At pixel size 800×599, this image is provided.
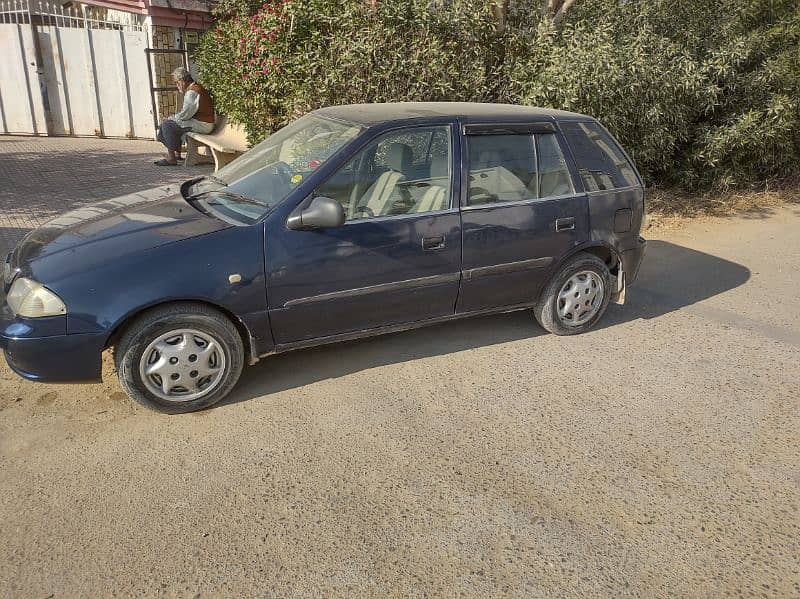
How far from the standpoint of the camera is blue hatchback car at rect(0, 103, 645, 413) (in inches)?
139

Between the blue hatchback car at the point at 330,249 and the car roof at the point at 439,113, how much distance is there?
26 mm

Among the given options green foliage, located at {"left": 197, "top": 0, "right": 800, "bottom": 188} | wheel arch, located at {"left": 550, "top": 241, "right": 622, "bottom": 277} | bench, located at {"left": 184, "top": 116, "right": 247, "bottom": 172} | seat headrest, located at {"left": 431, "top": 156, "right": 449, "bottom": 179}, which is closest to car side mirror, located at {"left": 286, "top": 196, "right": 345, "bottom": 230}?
seat headrest, located at {"left": 431, "top": 156, "right": 449, "bottom": 179}

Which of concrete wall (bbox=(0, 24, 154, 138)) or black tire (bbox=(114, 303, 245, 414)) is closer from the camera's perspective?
black tire (bbox=(114, 303, 245, 414))

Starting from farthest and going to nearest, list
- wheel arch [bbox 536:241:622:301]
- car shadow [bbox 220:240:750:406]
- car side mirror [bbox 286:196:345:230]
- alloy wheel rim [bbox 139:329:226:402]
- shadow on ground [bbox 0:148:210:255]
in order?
shadow on ground [bbox 0:148:210:255]
wheel arch [bbox 536:241:622:301]
car shadow [bbox 220:240:750:406]
car side mirror [bbox 286:196:345:230]
alloy wheel rim [bbox 139:329:226:402]

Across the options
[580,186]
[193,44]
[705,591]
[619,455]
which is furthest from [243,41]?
[705,591]

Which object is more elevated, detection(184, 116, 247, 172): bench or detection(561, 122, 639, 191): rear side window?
detection(561, 122, 639, 191): rear side window

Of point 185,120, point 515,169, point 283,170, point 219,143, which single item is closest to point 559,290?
point 515,169

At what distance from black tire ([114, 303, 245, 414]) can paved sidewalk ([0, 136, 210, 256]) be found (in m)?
3.16

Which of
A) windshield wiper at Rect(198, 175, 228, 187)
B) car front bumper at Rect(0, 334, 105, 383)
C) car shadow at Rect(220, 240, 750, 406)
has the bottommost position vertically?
car shadow at Rect(220, 240, 750, 406)

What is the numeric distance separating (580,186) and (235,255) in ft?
8.52

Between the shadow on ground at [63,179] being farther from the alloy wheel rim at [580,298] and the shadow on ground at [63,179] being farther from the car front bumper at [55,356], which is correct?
the alloy wheel rim at [580,298]

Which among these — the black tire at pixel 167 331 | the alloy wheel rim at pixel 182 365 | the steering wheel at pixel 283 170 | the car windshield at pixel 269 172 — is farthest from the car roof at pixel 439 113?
the alloy wheel rim at pixel 182 365

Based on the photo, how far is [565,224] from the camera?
4758mm

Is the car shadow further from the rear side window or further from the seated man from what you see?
the seated man
